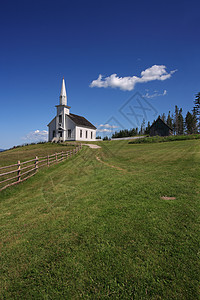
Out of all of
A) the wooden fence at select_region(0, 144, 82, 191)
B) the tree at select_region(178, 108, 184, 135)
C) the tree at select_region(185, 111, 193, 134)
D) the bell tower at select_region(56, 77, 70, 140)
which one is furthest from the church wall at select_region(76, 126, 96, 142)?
the tree at select_region(178, 108, 184, 135)

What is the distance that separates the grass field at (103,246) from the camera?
3.04 meters

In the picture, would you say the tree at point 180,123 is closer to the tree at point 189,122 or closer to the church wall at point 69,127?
the tree at point 189,122

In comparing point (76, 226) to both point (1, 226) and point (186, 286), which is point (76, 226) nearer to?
point (1, 226)

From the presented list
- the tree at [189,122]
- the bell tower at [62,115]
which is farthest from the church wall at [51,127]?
the tree at [189,122]

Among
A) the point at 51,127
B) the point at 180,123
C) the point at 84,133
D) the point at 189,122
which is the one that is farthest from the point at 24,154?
the point at 180,123

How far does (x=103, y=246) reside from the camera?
13.1 feet

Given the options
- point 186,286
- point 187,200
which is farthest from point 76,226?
point 187,200

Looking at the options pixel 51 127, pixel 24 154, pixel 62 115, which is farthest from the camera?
pixel 51 127

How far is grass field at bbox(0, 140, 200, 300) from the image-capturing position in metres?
3.04

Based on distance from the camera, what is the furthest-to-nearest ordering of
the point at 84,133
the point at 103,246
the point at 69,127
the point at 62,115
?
the point at 84,133, the point at 62,115, the point at 69,127, the point at 103,246

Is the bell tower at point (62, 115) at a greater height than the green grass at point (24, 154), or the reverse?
the bell tower at point (62, 115)

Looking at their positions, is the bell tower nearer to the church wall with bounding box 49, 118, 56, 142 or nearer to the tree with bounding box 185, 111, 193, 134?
the church wall with bounding box 49, 118, 56, 142

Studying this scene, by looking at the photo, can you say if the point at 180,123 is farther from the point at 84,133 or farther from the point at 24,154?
the point at 24,154

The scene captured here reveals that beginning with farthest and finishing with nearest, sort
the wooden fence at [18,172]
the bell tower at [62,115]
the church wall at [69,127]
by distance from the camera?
the bell tower at [62,115]
the church wall at [69,127]
the wooden fence at [18,172]
